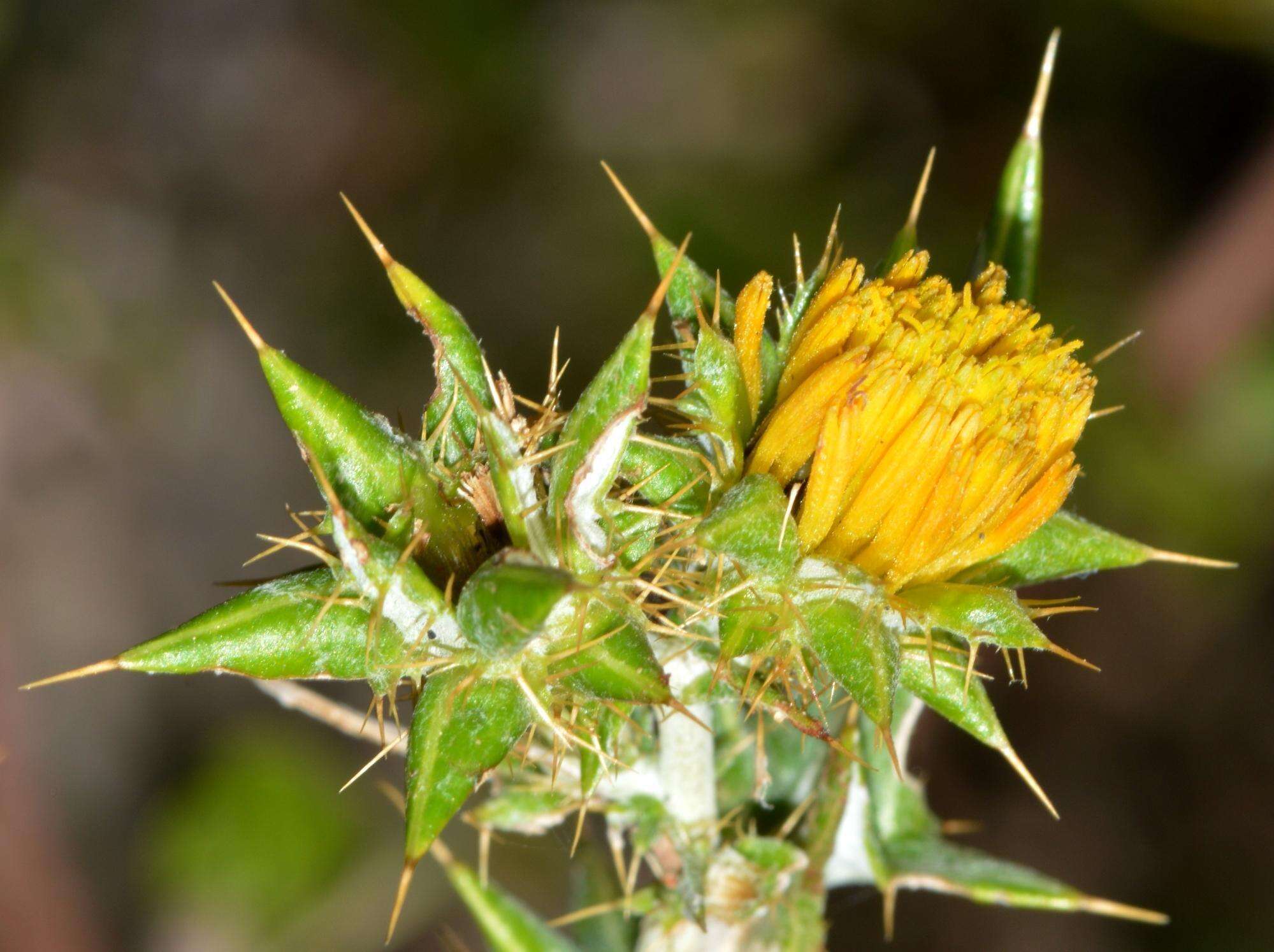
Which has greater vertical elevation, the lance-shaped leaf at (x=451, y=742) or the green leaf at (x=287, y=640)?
the green leaf at (x=287, y=640)

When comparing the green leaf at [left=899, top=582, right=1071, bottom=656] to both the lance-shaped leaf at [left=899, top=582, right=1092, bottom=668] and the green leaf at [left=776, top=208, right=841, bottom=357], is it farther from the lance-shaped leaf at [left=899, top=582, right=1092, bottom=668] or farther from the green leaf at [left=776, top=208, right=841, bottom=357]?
the green leaf at [left=776, top=208, right=841, bottom=357]

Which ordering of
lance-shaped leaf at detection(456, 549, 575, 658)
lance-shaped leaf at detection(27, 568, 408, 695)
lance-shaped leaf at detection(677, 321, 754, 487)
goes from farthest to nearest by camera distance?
lance-shaped leaf at detection(677, 321, 754, 487), lance-shaped leaf at detection(27, 568, 408, 695), lance-shaped leaf at detection(456, 549, 575, 658)

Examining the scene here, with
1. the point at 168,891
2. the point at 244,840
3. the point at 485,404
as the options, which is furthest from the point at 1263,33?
the point at 168,891

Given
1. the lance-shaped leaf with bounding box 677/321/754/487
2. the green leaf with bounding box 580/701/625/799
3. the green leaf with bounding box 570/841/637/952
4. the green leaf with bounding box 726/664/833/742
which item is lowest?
the green leaf with bounding box 570/841/637/952

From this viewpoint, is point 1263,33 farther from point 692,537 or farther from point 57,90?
point 57,90

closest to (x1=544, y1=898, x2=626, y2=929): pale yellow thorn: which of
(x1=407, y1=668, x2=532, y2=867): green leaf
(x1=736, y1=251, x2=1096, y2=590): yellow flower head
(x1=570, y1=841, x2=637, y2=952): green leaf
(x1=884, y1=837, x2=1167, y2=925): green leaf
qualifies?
(x1=570, y1=841, x2=637, y2=952): green leaf

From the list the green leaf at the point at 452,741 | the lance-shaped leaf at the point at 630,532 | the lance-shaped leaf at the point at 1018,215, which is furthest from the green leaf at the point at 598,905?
the lance-shaped leaf at the point at 1018,215

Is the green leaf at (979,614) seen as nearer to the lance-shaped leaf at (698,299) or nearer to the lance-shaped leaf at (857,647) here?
the lance-shaped leaf at (857,647)
